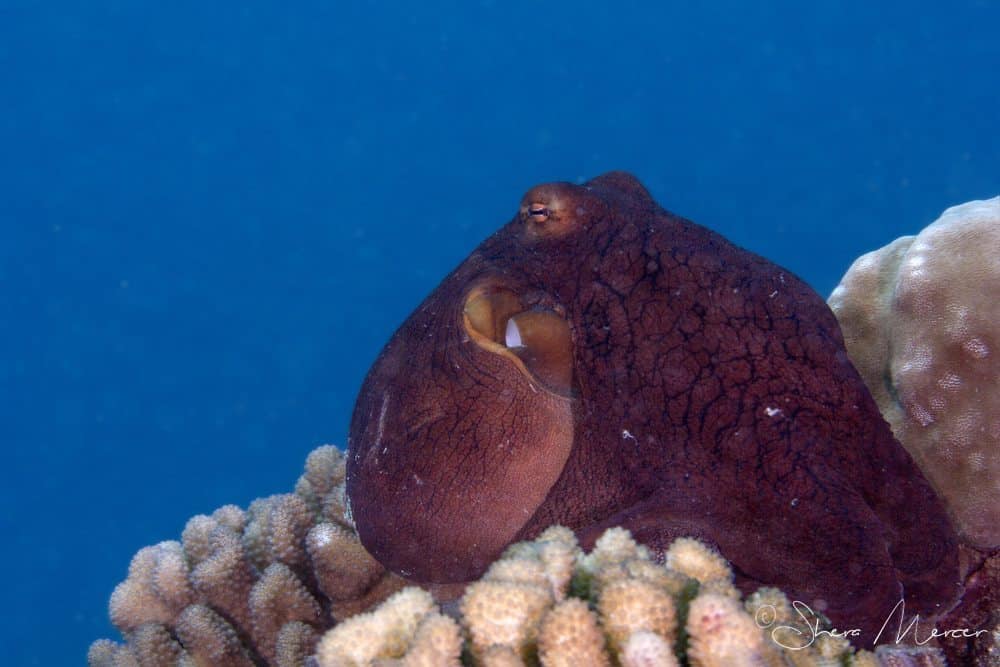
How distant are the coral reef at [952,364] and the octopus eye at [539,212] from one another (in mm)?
1687

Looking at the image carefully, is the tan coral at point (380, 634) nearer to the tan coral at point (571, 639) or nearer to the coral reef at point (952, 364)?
the tan coral at point (571, 639)

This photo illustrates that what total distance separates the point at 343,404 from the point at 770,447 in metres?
66.2

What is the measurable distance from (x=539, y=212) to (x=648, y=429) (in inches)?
43.9

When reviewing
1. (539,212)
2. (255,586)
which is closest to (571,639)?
(539,212)

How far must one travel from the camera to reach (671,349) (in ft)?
9.77

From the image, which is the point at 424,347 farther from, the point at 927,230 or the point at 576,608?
the point at 927,230

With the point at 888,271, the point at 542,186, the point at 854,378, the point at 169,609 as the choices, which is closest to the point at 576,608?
the point at 854,378

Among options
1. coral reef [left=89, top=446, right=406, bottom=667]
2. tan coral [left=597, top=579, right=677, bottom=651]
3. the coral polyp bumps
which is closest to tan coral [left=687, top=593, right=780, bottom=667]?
the coral polyp bumps

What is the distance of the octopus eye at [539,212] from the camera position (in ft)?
11.6

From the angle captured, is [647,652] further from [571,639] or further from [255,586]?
[255,586]

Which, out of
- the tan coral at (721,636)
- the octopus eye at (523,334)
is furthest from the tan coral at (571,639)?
the octopus eye at (523,334)

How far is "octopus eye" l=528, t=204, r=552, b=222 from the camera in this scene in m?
3.53

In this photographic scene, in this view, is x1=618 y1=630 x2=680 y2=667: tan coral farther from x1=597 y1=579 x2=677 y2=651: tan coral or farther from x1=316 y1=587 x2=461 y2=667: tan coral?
x1=316 y1=587 x2=461 y2=667: tan coral

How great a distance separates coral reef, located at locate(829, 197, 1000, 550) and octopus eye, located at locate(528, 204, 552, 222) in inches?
66.4
